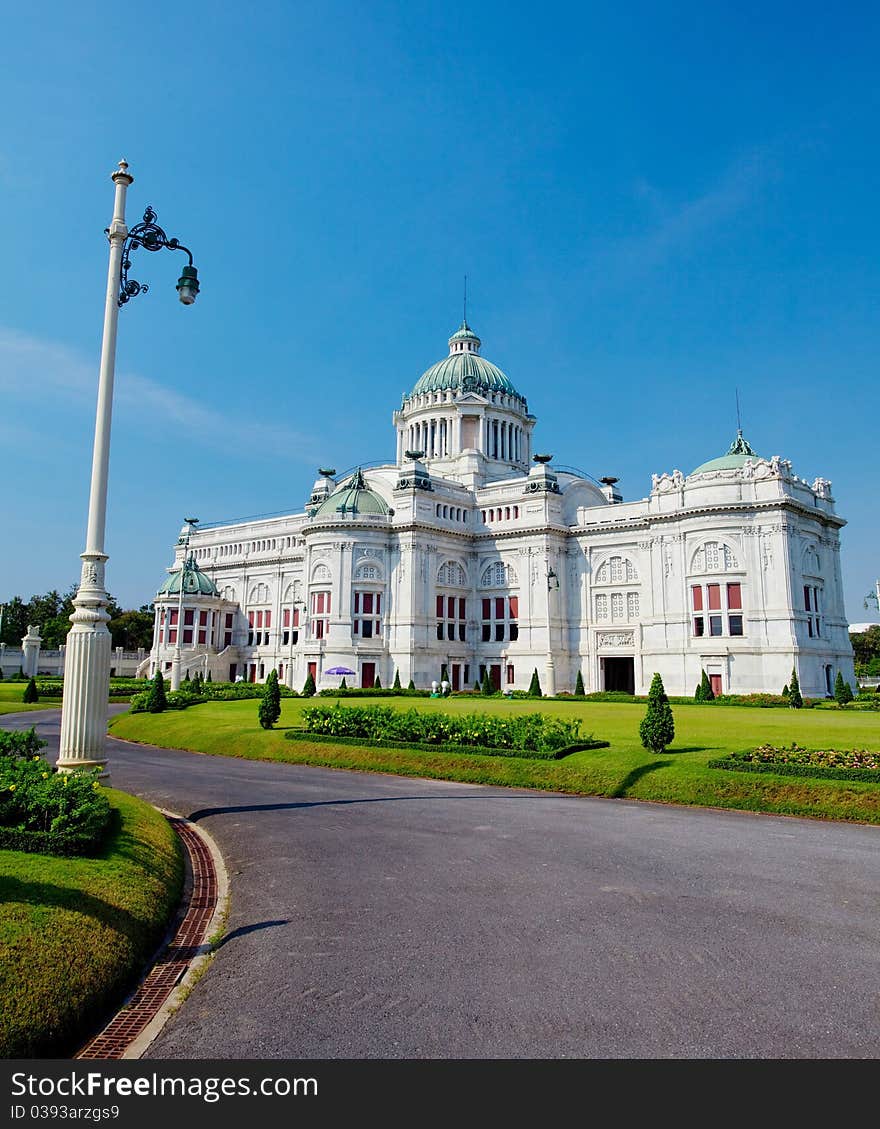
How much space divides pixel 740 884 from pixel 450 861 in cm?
474

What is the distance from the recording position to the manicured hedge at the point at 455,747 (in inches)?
993

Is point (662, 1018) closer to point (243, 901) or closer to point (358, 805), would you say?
point (243, 901)

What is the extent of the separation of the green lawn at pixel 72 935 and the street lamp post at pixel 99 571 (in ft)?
13.4

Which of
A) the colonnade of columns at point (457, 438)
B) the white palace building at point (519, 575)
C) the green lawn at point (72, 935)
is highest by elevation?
the colonnade of columns at point (457, 438)

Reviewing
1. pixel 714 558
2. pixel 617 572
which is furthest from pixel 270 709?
pixel 617 572

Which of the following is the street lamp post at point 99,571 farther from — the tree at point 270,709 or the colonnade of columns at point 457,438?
the colonnade of columns at point 457,438

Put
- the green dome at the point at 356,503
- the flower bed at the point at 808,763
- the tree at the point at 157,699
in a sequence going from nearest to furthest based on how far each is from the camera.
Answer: the flower bed at the point at 808,763
the tree at the point at 157,699
the green dome at the point at 356,503

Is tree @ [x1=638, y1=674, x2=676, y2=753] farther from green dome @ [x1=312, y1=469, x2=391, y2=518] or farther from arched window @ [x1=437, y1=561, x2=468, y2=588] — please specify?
green dome @ [x1=312, y1=469, x2=391, y2=518]

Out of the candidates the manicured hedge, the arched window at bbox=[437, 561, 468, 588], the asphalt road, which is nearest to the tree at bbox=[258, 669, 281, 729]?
the manicured hedge

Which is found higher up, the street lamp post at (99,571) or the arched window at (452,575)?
the arched window at (452,575)

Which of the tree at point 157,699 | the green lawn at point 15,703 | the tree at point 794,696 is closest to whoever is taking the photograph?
the tree at point 157,699

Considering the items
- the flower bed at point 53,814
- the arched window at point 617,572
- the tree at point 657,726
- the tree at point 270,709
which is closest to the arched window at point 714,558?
the arched window at point 617,572
